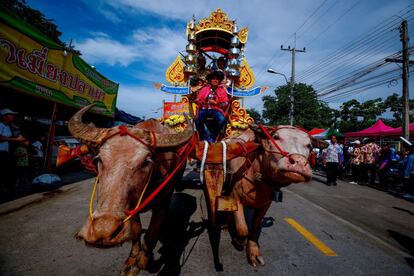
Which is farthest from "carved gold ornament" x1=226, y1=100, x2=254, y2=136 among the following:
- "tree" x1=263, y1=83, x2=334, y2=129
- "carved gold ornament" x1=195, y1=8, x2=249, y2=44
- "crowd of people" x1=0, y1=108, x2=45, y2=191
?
"tree" x1=263, y1=83, x2=334, y2=129

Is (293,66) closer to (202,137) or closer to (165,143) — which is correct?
(202,137)

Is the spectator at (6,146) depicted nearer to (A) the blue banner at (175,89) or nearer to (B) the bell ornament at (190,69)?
(A) the blue banner at (175,89)

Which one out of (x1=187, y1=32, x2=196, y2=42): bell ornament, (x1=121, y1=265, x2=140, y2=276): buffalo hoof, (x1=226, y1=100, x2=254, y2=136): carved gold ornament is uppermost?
(x1=187, y1=32, x2=196, y2=42): bell ornament

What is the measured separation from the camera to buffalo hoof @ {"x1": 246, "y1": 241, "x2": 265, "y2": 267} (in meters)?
2.79

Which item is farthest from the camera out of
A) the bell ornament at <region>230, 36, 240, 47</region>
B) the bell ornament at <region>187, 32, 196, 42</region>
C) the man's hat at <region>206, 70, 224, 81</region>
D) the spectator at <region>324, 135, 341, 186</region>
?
the spectator at <region>324, 135, 341, 186</region>

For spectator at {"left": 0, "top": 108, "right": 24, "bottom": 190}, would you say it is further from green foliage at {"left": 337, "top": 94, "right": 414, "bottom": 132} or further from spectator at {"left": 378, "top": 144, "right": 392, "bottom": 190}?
green foliage at {"left": 337, "top": 94, "right": 414, "bottom": 132}

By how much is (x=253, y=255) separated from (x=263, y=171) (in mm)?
1269

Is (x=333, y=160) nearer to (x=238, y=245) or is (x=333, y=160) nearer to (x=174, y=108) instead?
(x=174, y=108)

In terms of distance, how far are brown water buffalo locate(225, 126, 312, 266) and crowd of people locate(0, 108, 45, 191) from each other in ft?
20.5

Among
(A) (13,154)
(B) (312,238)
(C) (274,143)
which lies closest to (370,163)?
(B) (312,238)

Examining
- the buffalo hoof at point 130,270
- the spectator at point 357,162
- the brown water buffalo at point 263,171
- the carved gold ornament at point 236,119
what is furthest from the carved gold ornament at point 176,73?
the spectator at point 357,162

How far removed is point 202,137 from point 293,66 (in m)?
23.0

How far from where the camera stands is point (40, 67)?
6348 millimetres

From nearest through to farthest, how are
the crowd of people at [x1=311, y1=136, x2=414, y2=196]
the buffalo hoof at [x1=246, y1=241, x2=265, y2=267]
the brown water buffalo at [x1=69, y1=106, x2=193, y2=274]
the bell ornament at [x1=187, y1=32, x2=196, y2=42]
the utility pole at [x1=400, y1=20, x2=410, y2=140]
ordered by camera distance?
the brown water buffalo at [x1=69, y1=106, x2=193, y2=274] → the buffalo hoof at [x1=246, y1=241, x2=265, y2=267] → the bell ornament at [x1=187, y1=32, x2=196, y2=42] → the crowd of people at [x1=311, y1=136, x2=414, y2=196] → the utility pole at [x1=400, y1=20, x2=410, y2=140]
